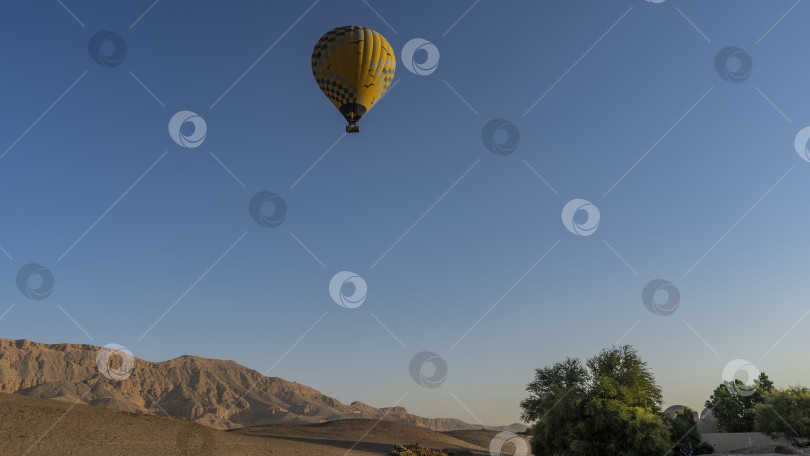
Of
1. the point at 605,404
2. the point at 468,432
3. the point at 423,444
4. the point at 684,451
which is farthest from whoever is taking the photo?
the point at 468,432

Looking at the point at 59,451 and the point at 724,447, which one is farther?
the point at 724,447

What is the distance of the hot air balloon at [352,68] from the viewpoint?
4703 cm

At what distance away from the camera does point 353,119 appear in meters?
49.2

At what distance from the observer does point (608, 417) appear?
4566 centimetres

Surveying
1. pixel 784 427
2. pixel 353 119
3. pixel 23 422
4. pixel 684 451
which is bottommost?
pixel 23 422

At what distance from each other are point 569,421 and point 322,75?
37355mm

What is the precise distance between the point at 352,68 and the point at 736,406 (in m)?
66.7

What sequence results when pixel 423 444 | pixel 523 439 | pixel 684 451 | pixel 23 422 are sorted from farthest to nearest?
1. pixel 523 439
2. pixel 423 444
3. pixel 684 451
4. pixel 23 422

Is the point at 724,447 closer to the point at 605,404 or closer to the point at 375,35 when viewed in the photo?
the point at 605,404

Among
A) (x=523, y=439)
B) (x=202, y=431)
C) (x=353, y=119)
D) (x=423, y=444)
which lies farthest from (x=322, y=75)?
(x=523, y=439)

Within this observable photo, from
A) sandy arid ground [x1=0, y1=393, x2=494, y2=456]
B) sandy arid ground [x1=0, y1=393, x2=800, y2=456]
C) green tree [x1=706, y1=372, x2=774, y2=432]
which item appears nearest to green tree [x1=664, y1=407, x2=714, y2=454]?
sandy arid ground [x1=0, y1=393, x2=800, y2=456]

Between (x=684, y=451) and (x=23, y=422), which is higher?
(x=684, y=451)

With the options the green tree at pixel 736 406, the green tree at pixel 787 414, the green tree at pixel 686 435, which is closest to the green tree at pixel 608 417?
the green tree at pixel 686 435

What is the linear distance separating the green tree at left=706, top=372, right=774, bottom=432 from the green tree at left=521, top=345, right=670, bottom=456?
85.5 feet
